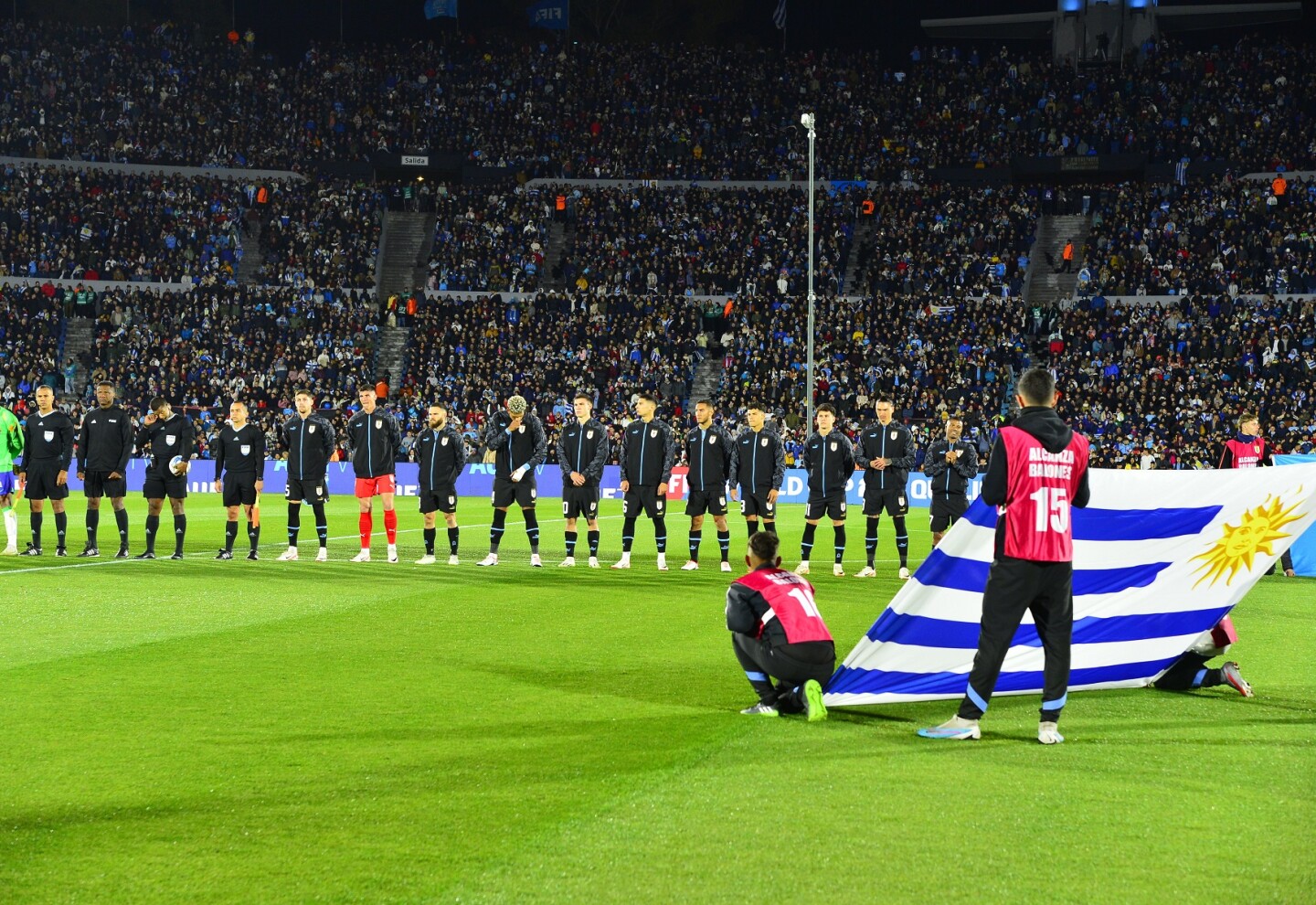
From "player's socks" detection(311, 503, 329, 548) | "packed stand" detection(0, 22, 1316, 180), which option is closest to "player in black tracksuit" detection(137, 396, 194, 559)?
"player's socks" detection(311, 503, 329, 548)

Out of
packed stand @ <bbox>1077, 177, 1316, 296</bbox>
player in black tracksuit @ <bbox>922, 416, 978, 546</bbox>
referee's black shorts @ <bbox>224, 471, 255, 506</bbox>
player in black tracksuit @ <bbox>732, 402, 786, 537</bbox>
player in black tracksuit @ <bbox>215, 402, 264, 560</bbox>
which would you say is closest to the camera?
player in black tracksuit @ <bbox>732, 402, 786, 537</bbox>

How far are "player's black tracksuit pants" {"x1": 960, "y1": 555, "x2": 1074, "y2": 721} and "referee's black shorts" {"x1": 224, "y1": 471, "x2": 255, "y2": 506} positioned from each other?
12913 millimetres

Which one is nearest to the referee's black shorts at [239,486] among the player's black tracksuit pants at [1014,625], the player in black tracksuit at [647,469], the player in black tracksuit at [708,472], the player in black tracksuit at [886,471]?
the player in black tracksuit at [647,469]

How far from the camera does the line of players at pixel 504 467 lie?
17.4 metres

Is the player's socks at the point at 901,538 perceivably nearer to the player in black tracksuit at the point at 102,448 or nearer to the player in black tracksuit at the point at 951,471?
the player in black tracksuit at the point at 951,471

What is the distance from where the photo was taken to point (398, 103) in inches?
2131

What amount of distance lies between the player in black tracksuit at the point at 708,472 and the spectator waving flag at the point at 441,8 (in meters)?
44.0

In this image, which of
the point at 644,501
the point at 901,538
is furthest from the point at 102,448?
the point at 901,538

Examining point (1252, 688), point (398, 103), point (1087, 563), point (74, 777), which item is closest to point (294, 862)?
point (74, 777)

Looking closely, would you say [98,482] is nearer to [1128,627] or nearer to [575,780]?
[575,780]

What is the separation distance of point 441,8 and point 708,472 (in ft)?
146

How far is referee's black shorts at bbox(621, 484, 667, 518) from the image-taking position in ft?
57.9

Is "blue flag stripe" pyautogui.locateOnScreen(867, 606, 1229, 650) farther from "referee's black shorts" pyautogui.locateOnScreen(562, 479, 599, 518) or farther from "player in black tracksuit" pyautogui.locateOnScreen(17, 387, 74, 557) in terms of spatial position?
"player in black tracksuit" pyautogui.locateOnScreen(17, 387, 74, 557)

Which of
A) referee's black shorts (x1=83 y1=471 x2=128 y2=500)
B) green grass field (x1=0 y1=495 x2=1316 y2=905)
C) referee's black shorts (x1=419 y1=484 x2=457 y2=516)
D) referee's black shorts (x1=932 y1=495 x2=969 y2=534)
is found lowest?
green grass field (x1=0 y1=495 x2=1316 y2=905)
